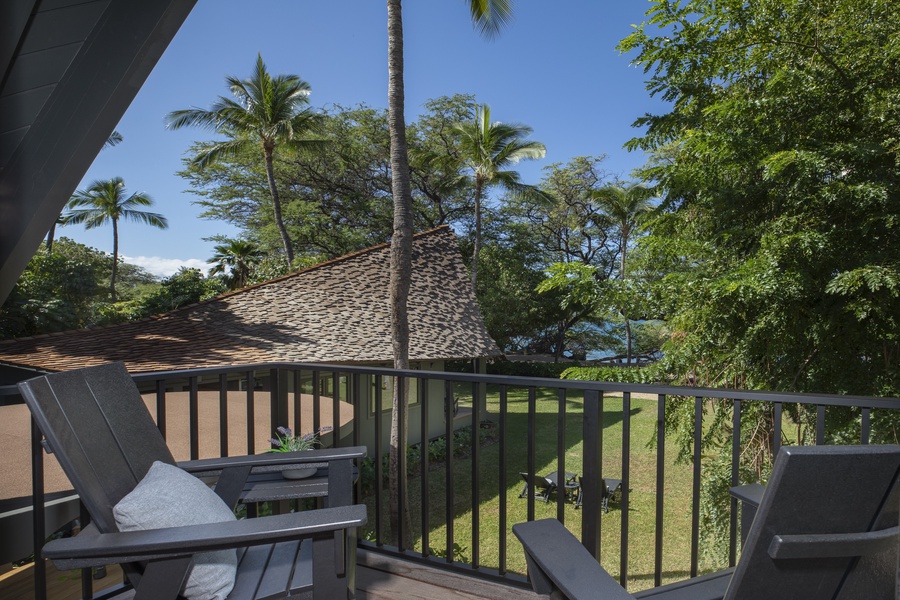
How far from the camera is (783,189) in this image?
4.83 metres

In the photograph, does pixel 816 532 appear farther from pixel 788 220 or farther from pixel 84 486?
pixel 788 220

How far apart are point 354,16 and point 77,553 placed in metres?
16.3

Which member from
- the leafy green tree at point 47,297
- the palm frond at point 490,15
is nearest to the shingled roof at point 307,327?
the leafy green tree at point 47,297

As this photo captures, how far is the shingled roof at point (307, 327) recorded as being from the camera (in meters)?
10.6

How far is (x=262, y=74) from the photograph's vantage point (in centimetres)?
1675

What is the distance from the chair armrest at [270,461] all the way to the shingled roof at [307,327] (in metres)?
8.52

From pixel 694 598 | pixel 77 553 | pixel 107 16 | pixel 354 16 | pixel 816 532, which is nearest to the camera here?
pixel 816 532

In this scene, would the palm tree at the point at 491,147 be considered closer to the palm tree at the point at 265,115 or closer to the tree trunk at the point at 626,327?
the tree trunk at the point at 626,327

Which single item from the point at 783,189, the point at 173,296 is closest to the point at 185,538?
the point at 783,189

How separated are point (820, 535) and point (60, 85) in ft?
9.01

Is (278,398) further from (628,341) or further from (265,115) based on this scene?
(628,341)

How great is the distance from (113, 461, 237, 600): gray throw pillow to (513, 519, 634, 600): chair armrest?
76 cm

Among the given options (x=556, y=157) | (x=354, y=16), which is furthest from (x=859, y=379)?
(x=556, y=157)

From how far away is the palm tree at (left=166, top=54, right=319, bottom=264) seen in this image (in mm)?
16625
